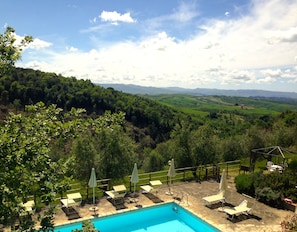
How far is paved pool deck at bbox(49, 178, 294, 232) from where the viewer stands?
37.7ft

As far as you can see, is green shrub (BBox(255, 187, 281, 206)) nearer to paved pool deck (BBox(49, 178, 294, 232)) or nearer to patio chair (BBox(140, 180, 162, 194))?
paved pool deck (BBox(49, 178, 294, 232))

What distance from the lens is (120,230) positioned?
12.1 meters

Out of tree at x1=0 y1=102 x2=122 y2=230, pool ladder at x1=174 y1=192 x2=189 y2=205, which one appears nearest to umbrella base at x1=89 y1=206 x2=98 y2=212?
pool ladder at x1=174 y1=192 x2=189 y2=205

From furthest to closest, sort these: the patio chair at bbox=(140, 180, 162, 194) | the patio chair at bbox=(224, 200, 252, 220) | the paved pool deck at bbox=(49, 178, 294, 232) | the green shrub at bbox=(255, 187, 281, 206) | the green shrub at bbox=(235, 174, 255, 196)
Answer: the green shrub at bbox=(235, 174, 255, 196) < the patio chair at bbox=(140, 180, 162, 194) < the green shrub at bbox=(255, 187, 281, 206) < the patio chair at bbox=(224, 200, 252, 220) < the paved pool deck at bbox=(49, 178, 294, 232)

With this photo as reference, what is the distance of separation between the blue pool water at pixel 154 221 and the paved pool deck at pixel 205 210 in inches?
9.5

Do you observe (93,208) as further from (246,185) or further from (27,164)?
(27,164)

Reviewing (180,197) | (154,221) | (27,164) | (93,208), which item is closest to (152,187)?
(180,197)

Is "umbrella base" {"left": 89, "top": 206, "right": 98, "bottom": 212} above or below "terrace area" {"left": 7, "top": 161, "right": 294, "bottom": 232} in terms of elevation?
above

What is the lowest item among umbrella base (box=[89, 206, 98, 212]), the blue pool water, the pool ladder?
the blue pool water

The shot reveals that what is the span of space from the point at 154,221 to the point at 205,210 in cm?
244

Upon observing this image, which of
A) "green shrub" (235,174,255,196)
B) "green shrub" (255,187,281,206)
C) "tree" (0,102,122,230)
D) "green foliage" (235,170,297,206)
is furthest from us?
"green shrub" (235,174,255,196)

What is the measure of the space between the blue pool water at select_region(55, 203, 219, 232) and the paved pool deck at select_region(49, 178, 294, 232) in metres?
0.24

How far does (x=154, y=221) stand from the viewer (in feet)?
43.0

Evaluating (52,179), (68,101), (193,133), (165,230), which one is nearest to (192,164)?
(193,133)
